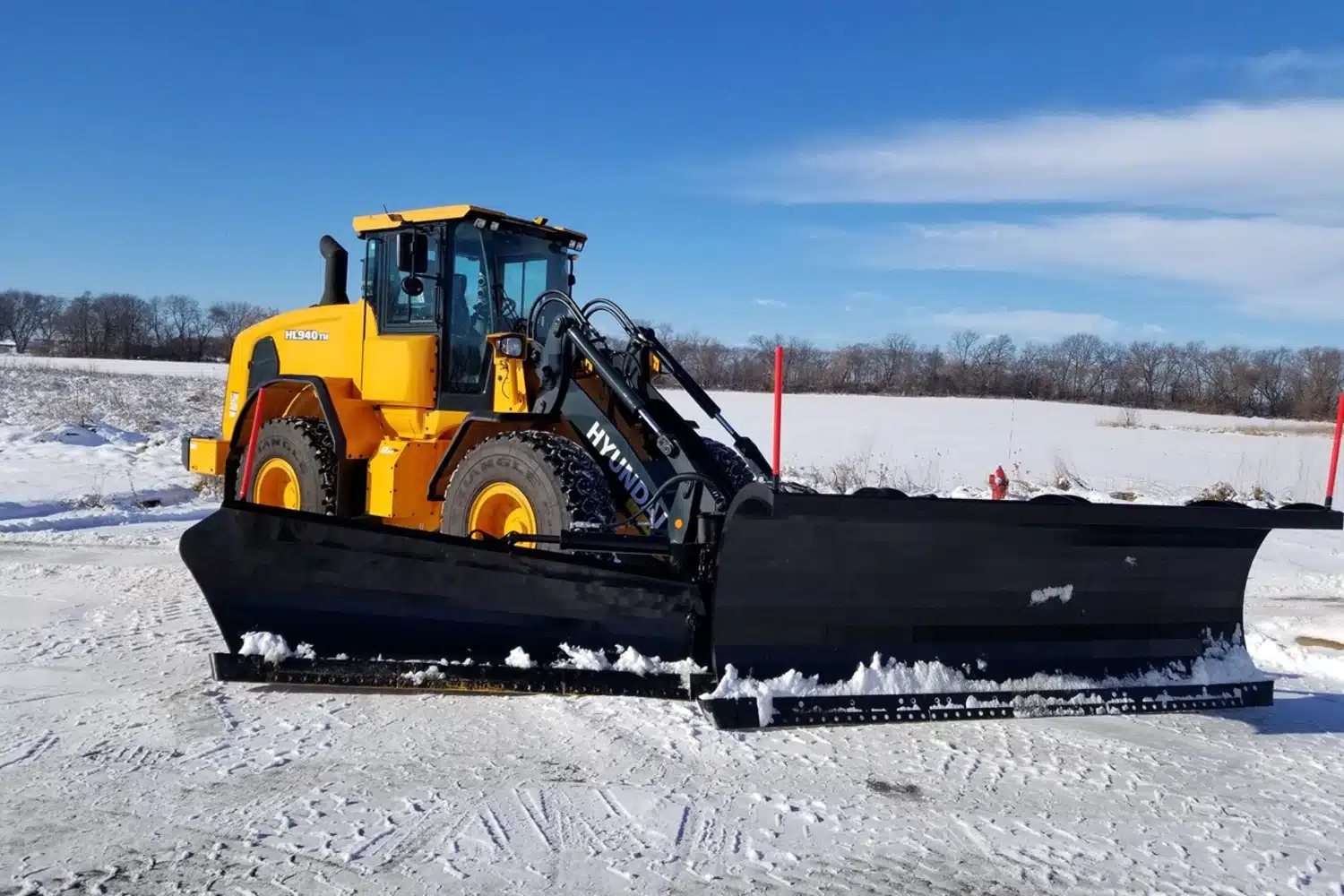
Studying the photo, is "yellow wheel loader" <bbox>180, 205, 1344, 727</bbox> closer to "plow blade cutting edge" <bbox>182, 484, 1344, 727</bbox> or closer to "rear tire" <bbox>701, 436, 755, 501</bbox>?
"plow blade cutting edge" <bbox>182, 484, 1344, 727</bbox>

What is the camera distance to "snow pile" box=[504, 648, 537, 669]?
446 cm

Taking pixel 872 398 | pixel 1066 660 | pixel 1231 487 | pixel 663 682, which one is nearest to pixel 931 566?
pixel 1066 660

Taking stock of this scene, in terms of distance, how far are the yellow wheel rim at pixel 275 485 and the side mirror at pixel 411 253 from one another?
1.88 meters

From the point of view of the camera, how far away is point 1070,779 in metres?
4.06

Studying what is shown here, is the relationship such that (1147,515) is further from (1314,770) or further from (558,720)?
(558,720)

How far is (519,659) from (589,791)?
86 centimetres

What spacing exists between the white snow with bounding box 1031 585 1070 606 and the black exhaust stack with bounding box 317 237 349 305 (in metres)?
6.00

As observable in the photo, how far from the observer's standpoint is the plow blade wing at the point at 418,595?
4.41 meters

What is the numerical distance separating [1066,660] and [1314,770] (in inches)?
Answer: 40.7

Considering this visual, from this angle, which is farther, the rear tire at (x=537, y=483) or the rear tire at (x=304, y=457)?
the rear tire at (x=304, y=457)

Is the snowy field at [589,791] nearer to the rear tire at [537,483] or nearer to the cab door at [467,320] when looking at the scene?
the rear tire at [537,483]

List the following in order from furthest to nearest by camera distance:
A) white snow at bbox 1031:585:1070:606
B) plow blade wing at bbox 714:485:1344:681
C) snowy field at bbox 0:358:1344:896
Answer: white snow at bbox 1031:585:1070:606 < plow blade wing at bbox 714:485:1344:681 < snowy field at bbox 0:358:1344:896

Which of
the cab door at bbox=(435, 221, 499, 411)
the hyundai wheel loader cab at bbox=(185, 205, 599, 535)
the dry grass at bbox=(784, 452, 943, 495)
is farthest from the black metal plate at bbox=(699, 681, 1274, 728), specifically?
the dry grass at bbox=(784, 452, 943, 495)

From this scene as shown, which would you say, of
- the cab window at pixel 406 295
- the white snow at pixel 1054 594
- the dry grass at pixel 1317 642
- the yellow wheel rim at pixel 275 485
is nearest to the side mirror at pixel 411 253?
the cab window at pixel 406 295
